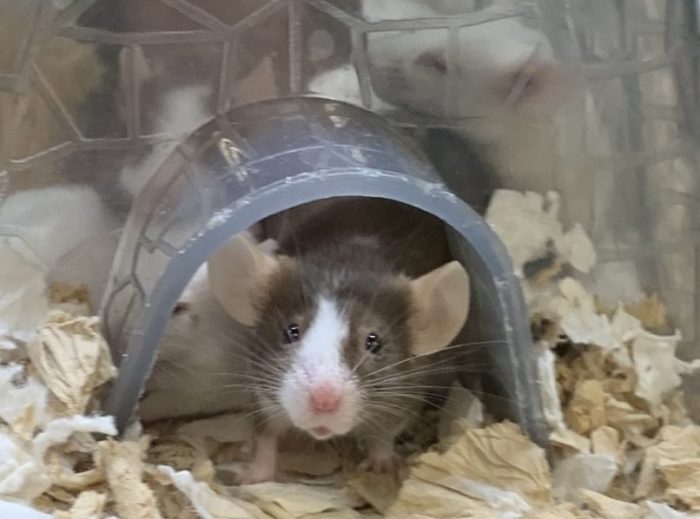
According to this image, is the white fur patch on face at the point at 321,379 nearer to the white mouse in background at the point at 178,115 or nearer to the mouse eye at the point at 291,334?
the mouse eye at the point at 291,334

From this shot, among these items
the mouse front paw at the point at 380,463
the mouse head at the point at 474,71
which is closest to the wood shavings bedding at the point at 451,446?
the mouse front paw at the point at 380,463

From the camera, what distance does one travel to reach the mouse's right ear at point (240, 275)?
1.17m

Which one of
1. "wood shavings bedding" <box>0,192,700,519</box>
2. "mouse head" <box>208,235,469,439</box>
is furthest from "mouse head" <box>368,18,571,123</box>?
"mouse head" <box>208,235,469,439</box>

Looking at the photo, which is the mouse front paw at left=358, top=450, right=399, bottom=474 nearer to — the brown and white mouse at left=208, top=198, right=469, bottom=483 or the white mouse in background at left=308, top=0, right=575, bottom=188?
the brown and white mouse at left=208, top=198, right=469, bottom=483

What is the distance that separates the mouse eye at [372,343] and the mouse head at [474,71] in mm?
319

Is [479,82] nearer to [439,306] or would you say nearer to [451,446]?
[439,306]

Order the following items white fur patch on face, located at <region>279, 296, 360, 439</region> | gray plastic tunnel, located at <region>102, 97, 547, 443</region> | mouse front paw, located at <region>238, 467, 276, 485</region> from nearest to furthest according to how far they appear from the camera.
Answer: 1. gray plastic tunnel, located at <region>102, 97, 547, 443</region>
2. white fur patch on face, located at <region>279, 296, 360, 439</region>
3. mouse front paw, located at <region>238, 467, 276, 485</region>

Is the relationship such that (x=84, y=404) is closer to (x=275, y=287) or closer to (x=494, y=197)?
(x=275, y=287)

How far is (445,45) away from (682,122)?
0.30 m

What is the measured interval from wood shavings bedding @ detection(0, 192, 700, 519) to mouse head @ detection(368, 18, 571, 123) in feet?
0.40

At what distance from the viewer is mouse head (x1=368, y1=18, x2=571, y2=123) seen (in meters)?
1.30

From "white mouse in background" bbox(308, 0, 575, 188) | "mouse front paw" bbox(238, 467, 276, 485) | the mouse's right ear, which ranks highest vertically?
"white mouse in background" bbox(308, 0, 575, 188)

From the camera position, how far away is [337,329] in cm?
115

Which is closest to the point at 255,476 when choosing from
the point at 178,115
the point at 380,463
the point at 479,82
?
the point at 380,463
